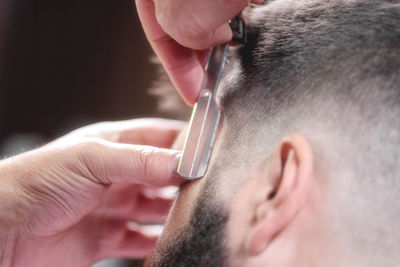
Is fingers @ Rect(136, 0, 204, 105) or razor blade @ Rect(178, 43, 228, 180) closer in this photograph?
razor blade @ Rect(178, 43, 228, 180)

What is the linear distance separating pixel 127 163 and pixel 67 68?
1775 millimetres

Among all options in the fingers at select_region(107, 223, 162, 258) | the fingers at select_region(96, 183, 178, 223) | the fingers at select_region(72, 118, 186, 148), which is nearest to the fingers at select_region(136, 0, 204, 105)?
the fingers at select_region(72, 118, 186, 148)

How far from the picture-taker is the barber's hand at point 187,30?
0.76 m

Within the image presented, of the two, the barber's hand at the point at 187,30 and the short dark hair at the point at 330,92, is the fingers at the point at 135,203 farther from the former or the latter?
the short dark hair at the point at 330,92

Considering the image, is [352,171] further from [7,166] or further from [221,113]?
[7,166]

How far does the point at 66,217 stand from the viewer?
1063 mm

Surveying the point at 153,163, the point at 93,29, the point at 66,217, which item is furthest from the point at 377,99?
the point at 93,29


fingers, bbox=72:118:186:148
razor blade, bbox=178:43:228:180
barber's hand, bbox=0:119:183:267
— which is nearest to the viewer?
razor blade, bbox=178:43:228:180

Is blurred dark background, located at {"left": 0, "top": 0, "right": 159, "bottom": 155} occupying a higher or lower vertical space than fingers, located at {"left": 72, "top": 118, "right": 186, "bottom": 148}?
lower

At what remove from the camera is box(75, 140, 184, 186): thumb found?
35.5 inches

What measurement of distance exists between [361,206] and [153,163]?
386mm

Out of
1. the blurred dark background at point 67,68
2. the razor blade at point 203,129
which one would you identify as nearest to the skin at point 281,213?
the razor blade at point 203,129

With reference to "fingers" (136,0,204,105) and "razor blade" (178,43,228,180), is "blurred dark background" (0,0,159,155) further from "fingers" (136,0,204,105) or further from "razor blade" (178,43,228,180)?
"razor blade" (178,43,228,180)

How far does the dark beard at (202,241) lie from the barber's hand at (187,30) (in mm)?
256
